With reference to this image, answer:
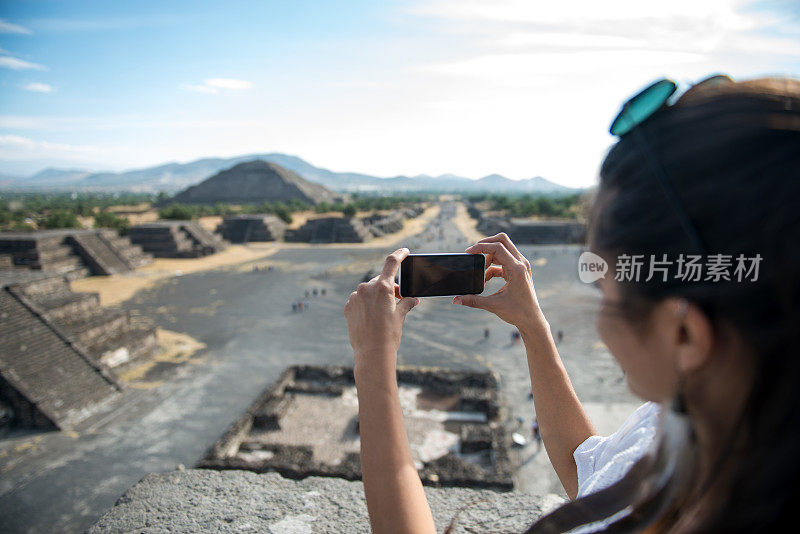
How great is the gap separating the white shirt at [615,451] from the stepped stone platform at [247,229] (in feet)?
131

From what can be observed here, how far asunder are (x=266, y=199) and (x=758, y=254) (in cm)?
8295

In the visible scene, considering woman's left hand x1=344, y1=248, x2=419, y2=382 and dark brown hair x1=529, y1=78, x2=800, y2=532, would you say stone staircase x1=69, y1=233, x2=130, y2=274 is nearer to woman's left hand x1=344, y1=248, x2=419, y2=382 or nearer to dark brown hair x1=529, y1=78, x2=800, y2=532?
woman's left hand x1=344, y1=248, x2=419, y2=382

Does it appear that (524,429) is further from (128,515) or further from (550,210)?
(550,210)

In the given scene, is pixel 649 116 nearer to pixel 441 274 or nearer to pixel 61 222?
pixel 441 274

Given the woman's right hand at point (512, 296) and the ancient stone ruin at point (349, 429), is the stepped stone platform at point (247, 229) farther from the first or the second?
the woman's right hand at point (512, 296)

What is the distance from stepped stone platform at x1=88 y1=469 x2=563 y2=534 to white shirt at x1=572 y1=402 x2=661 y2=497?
63 centimetres

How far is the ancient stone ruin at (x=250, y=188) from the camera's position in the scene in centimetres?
7788

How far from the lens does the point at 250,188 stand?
261 ft

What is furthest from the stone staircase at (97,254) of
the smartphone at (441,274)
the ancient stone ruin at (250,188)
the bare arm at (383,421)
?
the ancient stone ruin at (250,188)

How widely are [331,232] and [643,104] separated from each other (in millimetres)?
39484

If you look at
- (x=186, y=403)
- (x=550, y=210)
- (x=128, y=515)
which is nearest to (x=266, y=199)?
(x=550, y=210)

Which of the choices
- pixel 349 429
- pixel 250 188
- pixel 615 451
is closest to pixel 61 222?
pixel 349 429

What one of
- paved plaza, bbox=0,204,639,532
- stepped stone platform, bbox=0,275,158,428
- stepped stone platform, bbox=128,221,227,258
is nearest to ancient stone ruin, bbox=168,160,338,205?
stepped stone platform, bbox=128,221,227,258

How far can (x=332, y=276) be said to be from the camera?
2547 centimetres
